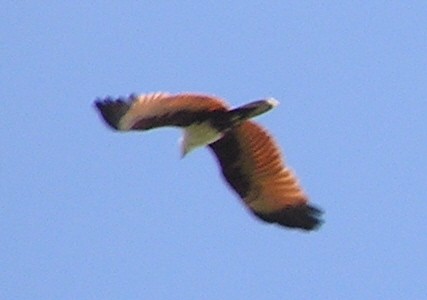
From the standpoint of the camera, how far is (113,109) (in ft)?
33.3

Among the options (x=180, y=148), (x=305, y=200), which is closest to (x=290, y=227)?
(x=305, y=200)

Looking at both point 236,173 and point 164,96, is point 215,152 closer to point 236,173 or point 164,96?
point 236,173

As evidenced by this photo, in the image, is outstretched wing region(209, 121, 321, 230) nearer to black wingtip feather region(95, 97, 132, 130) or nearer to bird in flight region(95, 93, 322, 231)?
bird in flight region(95, 93, 322, 231)

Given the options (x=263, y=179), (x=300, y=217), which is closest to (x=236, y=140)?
(x=263, y=179)

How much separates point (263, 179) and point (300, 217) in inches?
15.1

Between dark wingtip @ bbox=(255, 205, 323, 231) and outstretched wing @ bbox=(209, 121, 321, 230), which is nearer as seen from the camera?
outstretched wing @ bbox=(209, 121, 321, 230)

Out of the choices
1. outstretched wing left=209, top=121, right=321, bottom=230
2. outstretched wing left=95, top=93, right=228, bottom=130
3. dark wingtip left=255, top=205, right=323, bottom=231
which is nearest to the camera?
outstretched wing left=95, top=93, right=228, bottom=130

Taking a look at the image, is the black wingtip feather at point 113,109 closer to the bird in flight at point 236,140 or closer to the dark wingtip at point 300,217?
the bird in flight at point 236,140

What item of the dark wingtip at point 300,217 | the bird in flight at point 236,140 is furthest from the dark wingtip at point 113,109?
the dark wingtip at point 300,217

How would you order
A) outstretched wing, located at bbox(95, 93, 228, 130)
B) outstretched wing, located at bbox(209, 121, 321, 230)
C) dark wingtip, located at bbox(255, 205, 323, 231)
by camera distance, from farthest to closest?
dark wingtip, located at bbox(255, 205, 323, 231) → outstretched wing, located at bbox(209, 121, 321, 230) → outstretched wing, located at bbox(95, 93, 228, 130)

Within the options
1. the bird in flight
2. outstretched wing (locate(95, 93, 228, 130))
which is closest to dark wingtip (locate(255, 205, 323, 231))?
the bird in flight

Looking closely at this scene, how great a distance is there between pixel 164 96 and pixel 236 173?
109 cm

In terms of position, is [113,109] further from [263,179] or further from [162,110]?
[263,179]

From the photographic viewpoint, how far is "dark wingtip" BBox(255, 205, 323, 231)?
34.6ft
